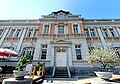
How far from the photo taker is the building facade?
46.8ft

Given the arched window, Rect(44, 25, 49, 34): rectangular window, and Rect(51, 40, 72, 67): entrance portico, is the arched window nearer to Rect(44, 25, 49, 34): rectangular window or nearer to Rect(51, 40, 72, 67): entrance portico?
Rect(51, 40, 72, 67): entrance portico

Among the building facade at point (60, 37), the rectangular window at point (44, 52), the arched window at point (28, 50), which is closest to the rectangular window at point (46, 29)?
the building facade at point (60, 37)

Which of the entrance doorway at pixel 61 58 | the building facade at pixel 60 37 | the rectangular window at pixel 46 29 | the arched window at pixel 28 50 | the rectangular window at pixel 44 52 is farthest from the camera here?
the rectangular window at pixel 46 29

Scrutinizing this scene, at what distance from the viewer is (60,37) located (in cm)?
1562

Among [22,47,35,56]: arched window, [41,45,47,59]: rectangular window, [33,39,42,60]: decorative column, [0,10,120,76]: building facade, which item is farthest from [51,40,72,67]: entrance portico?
[22,47,35,56]: arched window

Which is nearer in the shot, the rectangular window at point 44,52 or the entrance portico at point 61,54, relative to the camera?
the entrance portico at point 61,54

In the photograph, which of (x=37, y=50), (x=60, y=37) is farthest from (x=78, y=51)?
(x=37, y=50)

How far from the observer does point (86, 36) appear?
53.4 ft

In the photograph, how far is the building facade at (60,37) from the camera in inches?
561

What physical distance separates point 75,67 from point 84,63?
4.14ft

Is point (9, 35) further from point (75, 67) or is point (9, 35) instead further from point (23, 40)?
point (75, 67)

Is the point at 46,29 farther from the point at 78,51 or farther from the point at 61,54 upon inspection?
the point at 78,51

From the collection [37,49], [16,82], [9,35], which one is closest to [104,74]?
[16,82]

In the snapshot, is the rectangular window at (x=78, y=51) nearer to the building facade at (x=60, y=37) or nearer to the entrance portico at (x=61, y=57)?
the building facade at (x=60, y=37)
